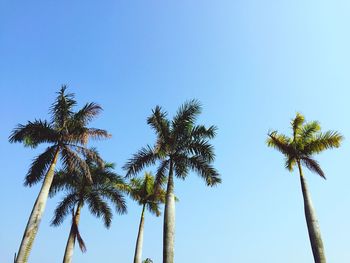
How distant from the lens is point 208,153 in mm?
21156

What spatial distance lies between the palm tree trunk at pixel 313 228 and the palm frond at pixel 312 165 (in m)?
1.36

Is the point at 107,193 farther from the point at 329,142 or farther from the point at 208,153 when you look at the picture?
the point at 329,142

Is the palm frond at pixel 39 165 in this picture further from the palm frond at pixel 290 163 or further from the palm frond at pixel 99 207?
the palm frond at pixel 290 163

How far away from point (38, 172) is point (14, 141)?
7.97ft

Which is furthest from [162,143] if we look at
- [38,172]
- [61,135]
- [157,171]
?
[38,172]

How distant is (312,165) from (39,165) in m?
17.6

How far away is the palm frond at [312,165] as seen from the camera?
21.0 m

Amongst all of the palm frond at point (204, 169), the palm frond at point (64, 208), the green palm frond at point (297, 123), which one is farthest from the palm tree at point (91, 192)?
the green palm frond at point (297, 123)

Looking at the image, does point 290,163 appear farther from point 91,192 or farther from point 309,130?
point 91,192

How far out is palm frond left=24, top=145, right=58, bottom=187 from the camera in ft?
68.2

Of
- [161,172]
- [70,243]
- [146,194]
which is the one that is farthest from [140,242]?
[161,172]

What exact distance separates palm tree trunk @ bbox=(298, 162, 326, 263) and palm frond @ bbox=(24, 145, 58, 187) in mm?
15867

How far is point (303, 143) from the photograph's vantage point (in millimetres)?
21625

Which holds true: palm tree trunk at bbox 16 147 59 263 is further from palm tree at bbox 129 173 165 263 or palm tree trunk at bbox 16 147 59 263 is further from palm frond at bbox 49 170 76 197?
palm tree at bbox 129 173 165 263
